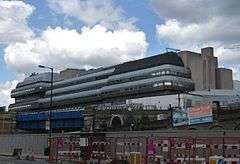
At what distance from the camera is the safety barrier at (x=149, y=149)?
3009 cm

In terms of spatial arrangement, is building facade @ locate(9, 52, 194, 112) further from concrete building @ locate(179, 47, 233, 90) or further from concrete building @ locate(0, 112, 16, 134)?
concrete building @ locate(0, 112, 16, 134)

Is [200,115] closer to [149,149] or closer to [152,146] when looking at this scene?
[149,149]

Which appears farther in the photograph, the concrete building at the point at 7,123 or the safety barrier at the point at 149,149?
the concrete building at the point at 7,123

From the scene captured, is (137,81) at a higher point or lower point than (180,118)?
higher

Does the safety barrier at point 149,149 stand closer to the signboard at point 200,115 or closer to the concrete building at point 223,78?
the signboard at point 200,115

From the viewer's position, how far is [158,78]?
162 meters

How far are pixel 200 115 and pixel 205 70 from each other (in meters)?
94.8

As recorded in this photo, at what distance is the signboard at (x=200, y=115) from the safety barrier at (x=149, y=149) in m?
35.1

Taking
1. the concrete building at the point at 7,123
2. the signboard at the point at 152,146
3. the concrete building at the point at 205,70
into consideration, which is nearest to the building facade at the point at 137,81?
the concrete building at the point at 205,70

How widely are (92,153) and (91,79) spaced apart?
156912mm

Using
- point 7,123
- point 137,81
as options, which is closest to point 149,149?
point 7,123

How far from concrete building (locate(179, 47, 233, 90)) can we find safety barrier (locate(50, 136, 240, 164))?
423 ft

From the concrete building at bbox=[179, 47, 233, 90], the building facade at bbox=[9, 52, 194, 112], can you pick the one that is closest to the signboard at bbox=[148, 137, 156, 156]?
the building facade at bbox=[9, 52, 194, 112]

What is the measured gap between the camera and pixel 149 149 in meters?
34.8
